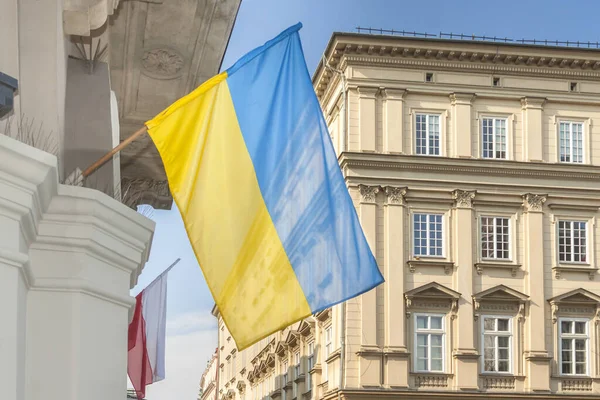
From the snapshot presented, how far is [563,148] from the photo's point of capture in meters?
37.3

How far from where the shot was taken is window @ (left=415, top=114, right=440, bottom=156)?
36.2 m

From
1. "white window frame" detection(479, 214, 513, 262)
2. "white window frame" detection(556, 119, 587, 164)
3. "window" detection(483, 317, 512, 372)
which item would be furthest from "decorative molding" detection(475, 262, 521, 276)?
"white window frame" detection(556, 119, 587, 164)

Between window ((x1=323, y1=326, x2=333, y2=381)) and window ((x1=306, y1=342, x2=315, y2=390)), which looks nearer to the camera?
window ((x1=323, y1=326, x2=333, y2=381))

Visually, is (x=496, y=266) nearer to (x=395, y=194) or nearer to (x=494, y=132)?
(x=395, y=194)

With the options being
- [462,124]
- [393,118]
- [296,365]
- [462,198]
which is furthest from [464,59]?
[296,365]

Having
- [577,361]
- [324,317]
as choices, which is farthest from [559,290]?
[324,317]

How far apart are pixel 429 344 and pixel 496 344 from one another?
2.36 m

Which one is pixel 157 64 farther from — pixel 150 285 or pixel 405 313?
pixel 405 313

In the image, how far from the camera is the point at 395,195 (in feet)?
116

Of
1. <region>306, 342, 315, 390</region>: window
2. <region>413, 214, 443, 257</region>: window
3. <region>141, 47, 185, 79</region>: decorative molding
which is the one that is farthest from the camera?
<region>306, 342, 315, 390</region>: window

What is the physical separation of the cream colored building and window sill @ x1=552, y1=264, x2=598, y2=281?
0.16 feet

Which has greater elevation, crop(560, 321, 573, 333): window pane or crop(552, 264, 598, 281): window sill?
crop(552, 264, 598, 281): window sill

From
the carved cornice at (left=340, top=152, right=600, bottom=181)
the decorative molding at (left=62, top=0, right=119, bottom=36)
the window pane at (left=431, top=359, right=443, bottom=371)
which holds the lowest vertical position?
the decorative molding at (left=62, top=0, right=119, bottom=36)

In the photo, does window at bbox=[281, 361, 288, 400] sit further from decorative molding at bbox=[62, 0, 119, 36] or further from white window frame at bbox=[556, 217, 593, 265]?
decorative molding at bbox=[62, 0, 119, 36]
